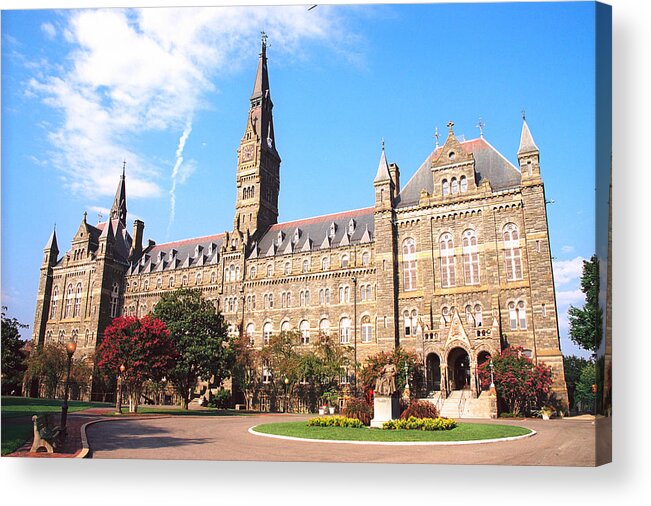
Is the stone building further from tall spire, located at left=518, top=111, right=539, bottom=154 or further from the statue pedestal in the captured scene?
the statue pedestal

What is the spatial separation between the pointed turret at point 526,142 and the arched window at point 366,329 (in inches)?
748

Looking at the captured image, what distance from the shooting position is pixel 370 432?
2384 cm

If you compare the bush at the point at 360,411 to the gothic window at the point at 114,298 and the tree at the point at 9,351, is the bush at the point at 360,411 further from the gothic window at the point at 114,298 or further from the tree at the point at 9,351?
the gothic window at the point at 114,298

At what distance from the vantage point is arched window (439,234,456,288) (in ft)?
142

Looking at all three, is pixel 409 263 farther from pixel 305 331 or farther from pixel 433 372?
pixel 305 331

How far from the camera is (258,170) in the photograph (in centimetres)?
6381

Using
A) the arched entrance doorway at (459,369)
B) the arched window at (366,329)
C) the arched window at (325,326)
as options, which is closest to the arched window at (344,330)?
the arched window at (325,326)

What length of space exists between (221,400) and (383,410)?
26082 mm

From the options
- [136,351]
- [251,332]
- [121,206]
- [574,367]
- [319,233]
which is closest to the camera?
[136,351]

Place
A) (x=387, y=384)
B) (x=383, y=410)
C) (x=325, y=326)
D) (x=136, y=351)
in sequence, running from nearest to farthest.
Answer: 1. (x=383, y=410)
2. (x=387, y=384)
3. (x=136, y=351)
4. (x=325, y=326)

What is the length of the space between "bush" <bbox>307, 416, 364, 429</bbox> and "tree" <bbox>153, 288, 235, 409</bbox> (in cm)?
1901

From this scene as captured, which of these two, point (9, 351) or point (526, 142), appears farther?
point (526, 142)

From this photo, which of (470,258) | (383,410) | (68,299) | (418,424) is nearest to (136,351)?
(383,410)

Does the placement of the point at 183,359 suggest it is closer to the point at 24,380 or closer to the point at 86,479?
the point at 24,380
